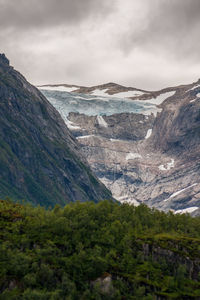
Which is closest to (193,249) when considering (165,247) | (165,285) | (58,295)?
(165,247)

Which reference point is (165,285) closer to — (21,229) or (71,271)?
(71,271)

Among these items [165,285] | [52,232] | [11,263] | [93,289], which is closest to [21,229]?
[52,232]

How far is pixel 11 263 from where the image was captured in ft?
358

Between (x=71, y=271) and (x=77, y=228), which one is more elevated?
(x=77, y=228)

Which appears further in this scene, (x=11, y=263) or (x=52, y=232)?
(x=52, y=232)

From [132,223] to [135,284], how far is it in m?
42.5

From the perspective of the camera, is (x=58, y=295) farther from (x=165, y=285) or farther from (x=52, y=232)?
(x=52, y=232)

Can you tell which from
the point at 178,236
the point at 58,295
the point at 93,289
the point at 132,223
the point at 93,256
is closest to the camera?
the point at 58,295

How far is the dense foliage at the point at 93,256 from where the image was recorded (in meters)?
106

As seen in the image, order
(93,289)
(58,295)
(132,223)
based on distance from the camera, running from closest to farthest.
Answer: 1. (58,295)
2. (93,289)
3. (132,223)

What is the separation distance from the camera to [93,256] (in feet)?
389

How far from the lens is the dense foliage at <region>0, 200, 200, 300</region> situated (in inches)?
4176

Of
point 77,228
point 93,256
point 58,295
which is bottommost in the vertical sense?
point 58,295

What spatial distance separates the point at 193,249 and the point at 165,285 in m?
19.2
